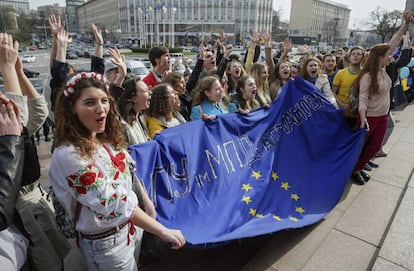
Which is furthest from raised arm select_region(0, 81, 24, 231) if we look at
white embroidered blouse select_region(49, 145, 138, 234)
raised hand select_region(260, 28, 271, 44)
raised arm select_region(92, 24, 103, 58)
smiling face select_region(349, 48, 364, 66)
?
raised hand select_region(260, 28, 271, 44)

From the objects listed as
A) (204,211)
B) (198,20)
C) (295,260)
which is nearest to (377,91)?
(295,260)

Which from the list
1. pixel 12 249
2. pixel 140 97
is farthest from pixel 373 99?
pixel 12 249

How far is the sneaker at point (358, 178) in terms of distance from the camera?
3.89m

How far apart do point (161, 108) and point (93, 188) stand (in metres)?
1.69

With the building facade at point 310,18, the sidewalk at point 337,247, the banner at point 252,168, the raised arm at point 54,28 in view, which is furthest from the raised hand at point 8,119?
the building facade at point 310,18

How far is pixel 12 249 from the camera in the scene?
1.38 metres

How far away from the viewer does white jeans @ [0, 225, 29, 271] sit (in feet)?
4.31

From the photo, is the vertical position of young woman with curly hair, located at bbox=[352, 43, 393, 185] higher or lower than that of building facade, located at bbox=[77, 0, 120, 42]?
lower

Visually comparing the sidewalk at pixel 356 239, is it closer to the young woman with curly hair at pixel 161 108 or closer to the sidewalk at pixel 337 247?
the sidewalk at pixel 337 247

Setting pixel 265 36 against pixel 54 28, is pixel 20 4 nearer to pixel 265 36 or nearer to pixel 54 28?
pixel 265 36

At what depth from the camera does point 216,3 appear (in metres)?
86.9

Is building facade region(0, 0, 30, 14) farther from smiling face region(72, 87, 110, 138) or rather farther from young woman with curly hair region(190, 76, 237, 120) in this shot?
smiling face region(72, 87, 110, 138)

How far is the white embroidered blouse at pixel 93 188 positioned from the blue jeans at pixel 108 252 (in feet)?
0.24

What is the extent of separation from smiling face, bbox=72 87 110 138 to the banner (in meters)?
0.77
